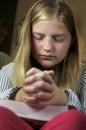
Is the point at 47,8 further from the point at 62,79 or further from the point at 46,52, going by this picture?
the point at 62,79

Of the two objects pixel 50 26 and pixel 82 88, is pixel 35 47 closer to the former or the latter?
pixel 50 26

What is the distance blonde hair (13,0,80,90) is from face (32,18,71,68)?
0.07ft

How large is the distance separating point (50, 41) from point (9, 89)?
0.23 meters

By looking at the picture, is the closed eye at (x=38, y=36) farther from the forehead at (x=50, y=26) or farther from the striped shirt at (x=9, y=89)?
the striped shirt at (x=9, y=89)

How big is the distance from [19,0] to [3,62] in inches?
56.1

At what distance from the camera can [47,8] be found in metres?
1.12

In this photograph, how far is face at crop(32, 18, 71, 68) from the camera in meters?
1.08

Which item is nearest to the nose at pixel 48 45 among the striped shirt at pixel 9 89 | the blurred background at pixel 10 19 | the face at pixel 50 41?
the face at pixel 50 41

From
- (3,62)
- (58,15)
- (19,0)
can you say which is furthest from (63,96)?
(19,0)

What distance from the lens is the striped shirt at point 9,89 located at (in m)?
0.95

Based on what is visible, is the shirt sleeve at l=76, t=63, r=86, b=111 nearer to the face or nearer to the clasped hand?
the face

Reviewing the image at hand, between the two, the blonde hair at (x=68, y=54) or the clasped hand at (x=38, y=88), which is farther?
the blonde hair at (x=68, y=54)

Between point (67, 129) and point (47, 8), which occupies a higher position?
point (47, 8)

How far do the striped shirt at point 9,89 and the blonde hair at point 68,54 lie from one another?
0.03 metres
